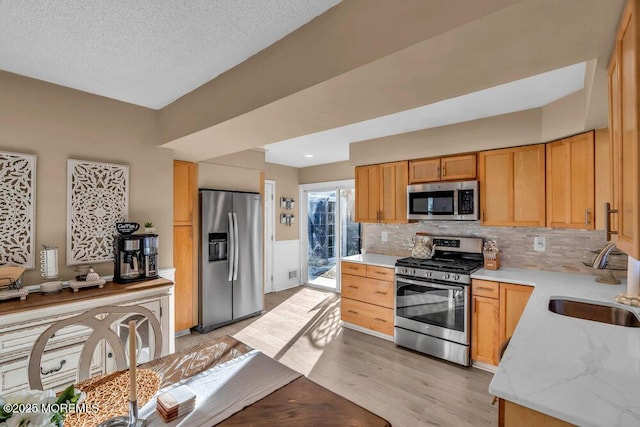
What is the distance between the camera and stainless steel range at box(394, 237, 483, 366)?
2887 mm

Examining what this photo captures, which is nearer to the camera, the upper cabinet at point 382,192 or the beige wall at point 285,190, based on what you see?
the upper cabinet at point 382,192

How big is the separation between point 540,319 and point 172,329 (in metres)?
2.81

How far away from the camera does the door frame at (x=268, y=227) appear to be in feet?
17.6

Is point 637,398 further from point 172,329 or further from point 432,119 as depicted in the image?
point 172,329

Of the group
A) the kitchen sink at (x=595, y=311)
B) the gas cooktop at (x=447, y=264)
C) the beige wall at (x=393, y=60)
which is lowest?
the kitchen sink at (x=595, y=311)

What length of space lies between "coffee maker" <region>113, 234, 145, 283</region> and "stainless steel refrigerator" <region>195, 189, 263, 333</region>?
3.44ft

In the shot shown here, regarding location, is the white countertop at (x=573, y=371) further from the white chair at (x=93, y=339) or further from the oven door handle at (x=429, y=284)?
the white chair at (x=93, y=339)

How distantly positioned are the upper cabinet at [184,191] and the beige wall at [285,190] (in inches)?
70.4

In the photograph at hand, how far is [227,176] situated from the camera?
13.1 feet

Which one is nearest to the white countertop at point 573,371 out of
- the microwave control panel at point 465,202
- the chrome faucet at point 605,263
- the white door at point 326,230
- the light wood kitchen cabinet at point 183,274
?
the chrome faucet at point 605,263

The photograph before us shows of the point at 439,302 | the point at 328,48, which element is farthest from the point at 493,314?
the point at 328,48

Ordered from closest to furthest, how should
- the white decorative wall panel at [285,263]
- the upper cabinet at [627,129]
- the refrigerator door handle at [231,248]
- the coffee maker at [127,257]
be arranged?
1. the upper cabinet at [627,129]
2. the coffee maker at [127,257]
3. the refrigerator door handle at [231,248]
4. the white decorative wall panel at [285,263]

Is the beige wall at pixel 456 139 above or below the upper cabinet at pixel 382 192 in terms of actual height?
above

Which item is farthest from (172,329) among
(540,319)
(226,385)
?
(540,319)
